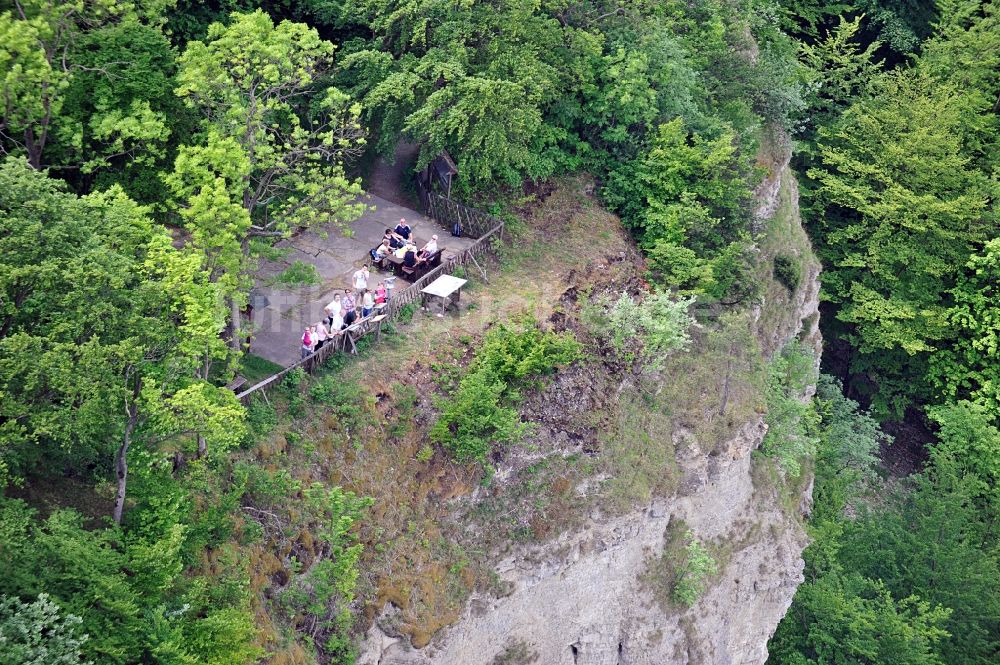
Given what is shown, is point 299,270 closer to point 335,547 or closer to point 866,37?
point 335,547

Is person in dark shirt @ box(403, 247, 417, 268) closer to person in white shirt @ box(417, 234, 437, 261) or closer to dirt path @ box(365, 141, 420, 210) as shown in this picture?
person in white shirt @ box(417, 234, 437, 261)

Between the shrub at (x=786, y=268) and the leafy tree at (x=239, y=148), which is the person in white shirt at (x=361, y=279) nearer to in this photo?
the leafy tree at (x=239, y=148)

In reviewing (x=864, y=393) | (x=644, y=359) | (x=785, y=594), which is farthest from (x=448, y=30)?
(x=864, y=393)

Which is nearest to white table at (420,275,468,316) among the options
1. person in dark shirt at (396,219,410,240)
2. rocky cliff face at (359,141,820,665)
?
person in dark shirt at (396,219,410,240)

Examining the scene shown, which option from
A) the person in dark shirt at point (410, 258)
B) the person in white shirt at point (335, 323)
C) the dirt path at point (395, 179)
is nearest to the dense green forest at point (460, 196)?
the dirt path at point (395, 179)

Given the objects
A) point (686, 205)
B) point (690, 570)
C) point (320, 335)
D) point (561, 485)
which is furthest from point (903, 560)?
point (320, 335)

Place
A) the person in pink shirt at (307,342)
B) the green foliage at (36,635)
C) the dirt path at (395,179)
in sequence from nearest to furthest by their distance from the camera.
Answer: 1. the green foliage at (36,635)
2. the person in pink shirt at (307,342)
3. the dirt path at (395,179)
